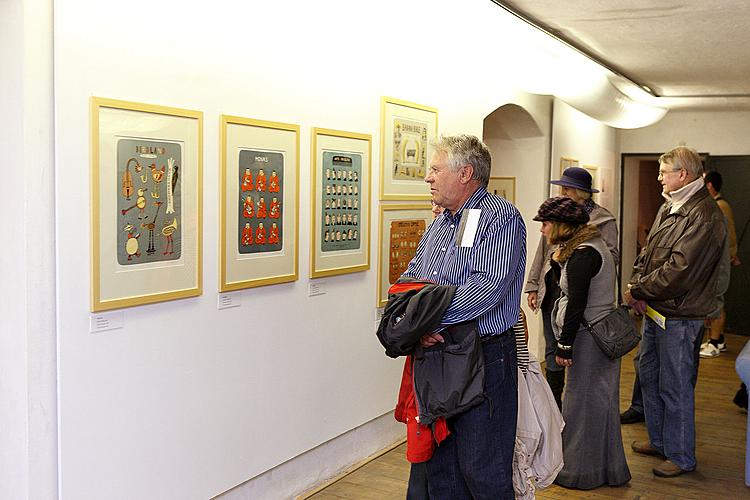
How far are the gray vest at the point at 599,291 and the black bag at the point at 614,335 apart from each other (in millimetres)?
37

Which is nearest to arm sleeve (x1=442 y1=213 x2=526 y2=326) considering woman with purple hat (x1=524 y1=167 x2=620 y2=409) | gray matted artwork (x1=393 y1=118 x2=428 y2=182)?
woman with purple hat (x1=524 y1=167 x2=620 y2=409)

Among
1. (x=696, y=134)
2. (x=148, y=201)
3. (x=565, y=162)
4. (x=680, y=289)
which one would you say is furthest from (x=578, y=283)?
(x=696, y=134)

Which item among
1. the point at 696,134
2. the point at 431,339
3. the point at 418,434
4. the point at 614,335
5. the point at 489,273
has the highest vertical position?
the point at 696,134

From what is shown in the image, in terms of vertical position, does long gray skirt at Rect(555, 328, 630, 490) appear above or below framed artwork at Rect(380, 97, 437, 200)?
below

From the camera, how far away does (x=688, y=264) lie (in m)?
4.91

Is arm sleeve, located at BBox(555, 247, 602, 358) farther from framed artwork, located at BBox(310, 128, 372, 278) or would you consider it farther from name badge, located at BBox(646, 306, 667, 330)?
framed artwork, located at BBox(310, 128, 372, 278)

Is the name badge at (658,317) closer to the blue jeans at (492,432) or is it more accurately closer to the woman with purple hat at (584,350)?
the woman with purple hat at (584,350)

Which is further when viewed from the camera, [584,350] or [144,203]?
[584,350]

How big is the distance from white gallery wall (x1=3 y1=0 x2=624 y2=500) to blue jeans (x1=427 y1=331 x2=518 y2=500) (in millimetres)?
1157

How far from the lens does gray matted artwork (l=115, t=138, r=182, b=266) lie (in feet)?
10.7

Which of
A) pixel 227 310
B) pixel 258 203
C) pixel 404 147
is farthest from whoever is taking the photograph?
pixel 404 147

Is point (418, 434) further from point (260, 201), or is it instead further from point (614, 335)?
point (614, 335)

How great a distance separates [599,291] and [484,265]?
159 cm

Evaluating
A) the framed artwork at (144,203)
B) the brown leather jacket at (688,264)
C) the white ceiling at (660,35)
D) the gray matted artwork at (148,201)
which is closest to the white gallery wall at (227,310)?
the framed artwork at (144,203)
